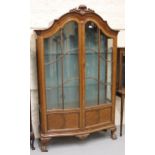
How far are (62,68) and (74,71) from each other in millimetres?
147

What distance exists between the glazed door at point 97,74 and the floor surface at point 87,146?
0.88 feet

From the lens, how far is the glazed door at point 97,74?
272 cm

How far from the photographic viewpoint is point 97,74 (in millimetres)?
2787

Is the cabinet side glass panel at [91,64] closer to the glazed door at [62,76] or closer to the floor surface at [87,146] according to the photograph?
the glazed door at [62,76]

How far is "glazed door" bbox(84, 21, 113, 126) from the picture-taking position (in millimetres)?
2717

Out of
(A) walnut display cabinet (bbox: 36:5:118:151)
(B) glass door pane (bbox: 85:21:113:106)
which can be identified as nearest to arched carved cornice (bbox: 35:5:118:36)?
(A) walnut display cabinet (bbox: 36:5:118:151)

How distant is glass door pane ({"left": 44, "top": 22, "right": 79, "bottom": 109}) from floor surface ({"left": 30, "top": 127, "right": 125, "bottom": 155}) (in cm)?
49
